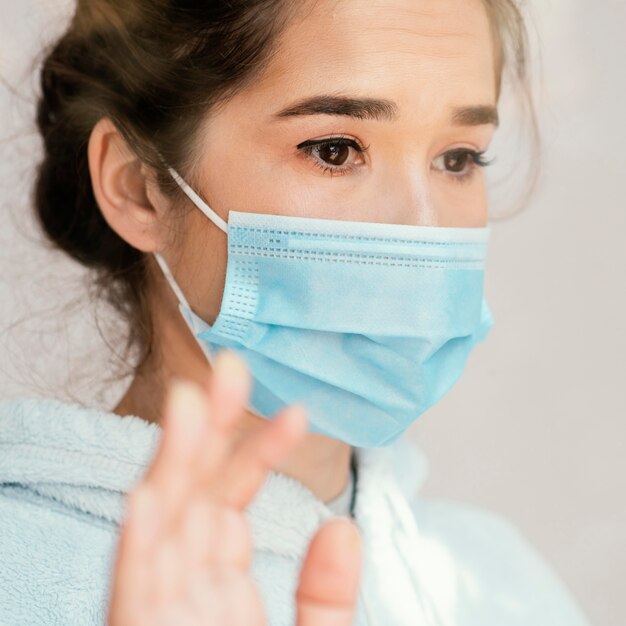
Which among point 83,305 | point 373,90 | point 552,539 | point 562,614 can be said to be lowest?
point 552,539

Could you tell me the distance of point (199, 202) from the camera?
1.32 meters

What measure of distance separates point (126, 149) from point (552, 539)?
1.38 m

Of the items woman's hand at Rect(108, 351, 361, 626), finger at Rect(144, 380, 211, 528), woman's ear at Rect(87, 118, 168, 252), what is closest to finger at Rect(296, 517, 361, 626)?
woman's hand at Rect(108, 351, 361, 626)

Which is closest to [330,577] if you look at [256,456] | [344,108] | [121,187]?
[256,456]

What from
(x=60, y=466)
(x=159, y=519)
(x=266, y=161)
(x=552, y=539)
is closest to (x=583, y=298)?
(x=552, y=539)

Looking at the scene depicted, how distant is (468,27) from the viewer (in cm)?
135

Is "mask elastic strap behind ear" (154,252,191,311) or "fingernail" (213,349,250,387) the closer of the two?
"fingernail" (213,349,250,387)

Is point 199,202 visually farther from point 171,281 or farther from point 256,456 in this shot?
point 256,456

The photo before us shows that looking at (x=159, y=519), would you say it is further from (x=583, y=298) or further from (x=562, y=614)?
(x=583, y=298)

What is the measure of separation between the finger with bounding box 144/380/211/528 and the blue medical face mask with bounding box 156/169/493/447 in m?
0.64

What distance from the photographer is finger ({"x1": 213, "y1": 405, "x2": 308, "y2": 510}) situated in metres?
0.68

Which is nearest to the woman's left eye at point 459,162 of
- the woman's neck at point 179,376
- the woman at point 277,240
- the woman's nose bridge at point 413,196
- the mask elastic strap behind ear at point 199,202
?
the woman at point 277,240

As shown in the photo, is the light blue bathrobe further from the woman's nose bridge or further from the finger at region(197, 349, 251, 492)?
the finger at region(197, 349, 251, 492)

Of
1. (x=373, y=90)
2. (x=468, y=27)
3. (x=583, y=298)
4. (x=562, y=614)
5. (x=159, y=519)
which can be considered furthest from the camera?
(x=583, y=298)
